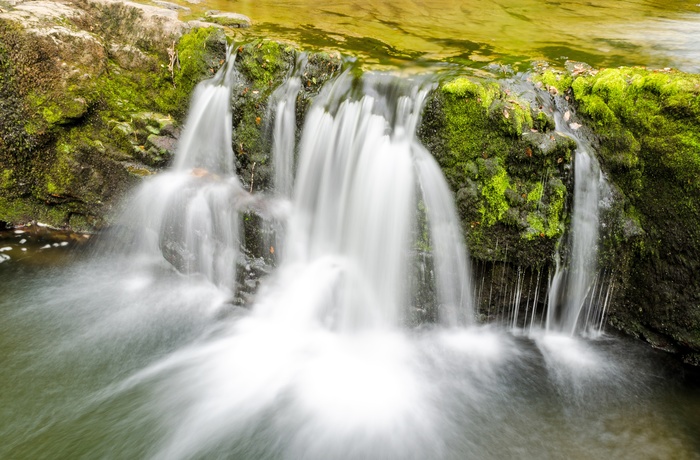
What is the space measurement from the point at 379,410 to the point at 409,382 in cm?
55

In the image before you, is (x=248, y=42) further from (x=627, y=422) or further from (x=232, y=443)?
(x=627, y=422)

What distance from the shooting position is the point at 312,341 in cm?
526

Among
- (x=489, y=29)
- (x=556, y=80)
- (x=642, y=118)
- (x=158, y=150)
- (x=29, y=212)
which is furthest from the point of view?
(x=489, y=29)

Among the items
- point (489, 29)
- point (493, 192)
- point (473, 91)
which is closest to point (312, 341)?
point (493, 192)

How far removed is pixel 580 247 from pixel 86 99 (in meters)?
7.36

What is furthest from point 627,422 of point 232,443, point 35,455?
point 35,455

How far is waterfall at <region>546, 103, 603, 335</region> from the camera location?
468cm

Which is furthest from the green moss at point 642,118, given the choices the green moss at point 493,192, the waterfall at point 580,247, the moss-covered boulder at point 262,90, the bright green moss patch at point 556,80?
the moss-covered boulder at point 262,90

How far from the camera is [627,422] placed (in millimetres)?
4160

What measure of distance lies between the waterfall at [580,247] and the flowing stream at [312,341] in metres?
0.38

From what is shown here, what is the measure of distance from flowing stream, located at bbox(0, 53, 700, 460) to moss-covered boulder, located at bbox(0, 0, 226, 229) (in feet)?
1.72

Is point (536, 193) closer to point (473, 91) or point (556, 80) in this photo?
point (473, 91)

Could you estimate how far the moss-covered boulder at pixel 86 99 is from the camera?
6469 millimetres

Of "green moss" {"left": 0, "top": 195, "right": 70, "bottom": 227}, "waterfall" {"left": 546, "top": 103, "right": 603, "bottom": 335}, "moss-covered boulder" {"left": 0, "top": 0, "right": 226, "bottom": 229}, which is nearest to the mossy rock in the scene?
"waterfall" {"left": 546, "top": 103, "right": 603, "bottom": 335}
